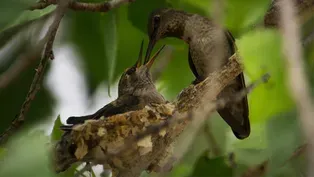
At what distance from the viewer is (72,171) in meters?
2.14

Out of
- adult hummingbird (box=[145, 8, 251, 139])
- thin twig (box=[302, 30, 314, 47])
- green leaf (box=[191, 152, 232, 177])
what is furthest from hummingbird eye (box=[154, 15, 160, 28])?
thin twig (box=[302, 30, 314, 47])

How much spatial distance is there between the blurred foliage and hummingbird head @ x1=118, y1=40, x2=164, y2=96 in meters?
0.34

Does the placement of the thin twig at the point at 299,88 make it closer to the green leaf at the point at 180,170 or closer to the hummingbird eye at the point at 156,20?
the green leaf at the point at 180,170

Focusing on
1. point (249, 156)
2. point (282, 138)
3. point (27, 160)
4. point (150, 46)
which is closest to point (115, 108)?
point (150, 46)

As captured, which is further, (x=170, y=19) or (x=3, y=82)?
(x=170, y=19)

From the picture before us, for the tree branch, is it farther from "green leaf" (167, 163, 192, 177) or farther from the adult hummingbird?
the adult hummingbird

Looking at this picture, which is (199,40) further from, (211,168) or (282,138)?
(282,138)

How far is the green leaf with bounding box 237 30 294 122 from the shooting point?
0.84 meters

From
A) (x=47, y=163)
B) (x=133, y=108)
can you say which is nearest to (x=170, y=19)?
(x=133, y=108)

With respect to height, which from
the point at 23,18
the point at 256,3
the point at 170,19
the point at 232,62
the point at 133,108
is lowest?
the point at 133,108

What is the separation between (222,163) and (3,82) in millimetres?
875

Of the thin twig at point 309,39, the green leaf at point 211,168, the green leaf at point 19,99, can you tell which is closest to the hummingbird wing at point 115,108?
the green leaf at point 19,99

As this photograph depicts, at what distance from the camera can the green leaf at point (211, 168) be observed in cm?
179

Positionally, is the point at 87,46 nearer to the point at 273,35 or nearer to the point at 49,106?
the point at 49,106
